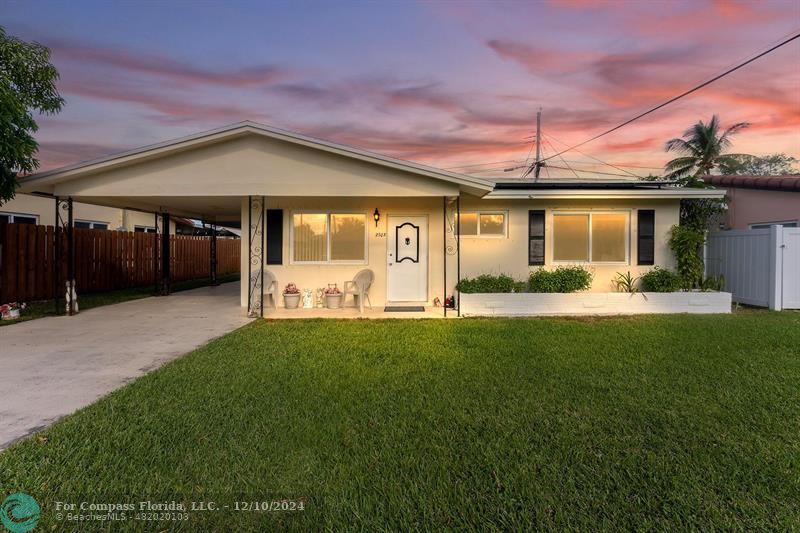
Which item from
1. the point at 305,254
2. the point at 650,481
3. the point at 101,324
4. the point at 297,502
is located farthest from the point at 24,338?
the point at 650,481

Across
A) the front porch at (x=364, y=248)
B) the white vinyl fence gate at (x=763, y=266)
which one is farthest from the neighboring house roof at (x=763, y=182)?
the front porch at (x=364, y=248)

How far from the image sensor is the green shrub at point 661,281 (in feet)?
32.9

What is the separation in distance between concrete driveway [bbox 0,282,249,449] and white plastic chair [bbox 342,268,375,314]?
238 cm

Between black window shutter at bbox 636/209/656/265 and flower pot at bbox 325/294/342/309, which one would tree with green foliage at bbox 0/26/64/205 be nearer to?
flower pot at bbox 325/294/342/309

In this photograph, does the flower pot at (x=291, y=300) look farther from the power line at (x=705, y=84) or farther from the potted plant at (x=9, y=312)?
the power line at (x=705, y=84)

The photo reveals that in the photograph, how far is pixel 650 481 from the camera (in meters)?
2.72

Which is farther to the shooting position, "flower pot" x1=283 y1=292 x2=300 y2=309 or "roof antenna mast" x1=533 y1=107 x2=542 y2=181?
"roof antenna mast" x1=533 y1=107 x2=542 y2=181

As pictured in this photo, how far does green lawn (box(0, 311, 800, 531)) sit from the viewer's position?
2.46m

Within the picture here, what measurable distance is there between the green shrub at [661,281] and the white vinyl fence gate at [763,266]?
2003 millimetres

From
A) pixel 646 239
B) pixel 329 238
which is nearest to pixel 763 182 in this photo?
pixel 646 239

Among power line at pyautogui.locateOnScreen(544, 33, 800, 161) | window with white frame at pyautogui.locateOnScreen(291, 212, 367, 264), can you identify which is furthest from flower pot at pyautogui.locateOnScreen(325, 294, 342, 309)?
power line at pyautogui.locateOnScreen(544, 33, 800, 161)

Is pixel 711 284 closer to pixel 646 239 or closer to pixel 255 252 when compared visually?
pixel 646 239

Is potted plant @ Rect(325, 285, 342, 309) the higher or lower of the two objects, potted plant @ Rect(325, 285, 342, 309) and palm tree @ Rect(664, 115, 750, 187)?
the lower

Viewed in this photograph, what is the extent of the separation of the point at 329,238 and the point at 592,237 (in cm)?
630
